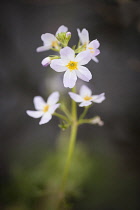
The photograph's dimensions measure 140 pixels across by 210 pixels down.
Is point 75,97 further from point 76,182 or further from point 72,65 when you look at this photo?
point 76,182

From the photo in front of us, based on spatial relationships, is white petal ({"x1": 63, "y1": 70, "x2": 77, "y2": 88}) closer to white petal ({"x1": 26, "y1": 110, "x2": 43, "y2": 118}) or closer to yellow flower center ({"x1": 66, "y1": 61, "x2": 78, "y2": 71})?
yellow flower center ({"x1": 66, "y1": 61, "x2": 78, "y2": 71})

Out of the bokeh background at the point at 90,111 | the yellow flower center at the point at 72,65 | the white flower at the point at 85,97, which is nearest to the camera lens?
the yellow flower center at the point at 72,65

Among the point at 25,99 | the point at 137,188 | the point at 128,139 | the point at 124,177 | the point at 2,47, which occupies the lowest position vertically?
the point at 137,188

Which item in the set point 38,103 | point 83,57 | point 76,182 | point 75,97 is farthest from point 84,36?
point 76,182

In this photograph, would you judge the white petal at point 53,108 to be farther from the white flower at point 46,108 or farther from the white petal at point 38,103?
the white petal at point 38,103

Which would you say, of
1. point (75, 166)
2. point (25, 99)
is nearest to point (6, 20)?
point (25, 99)

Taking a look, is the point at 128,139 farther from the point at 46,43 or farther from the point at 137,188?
the point at 46,43

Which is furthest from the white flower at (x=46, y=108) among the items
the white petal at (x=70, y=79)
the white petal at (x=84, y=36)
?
the white petal at (x=84, y=36)
